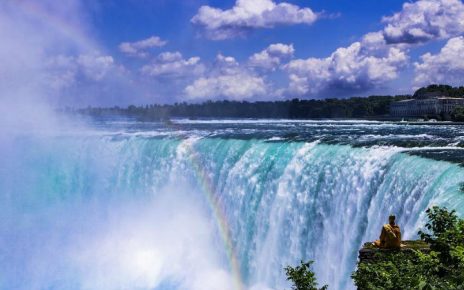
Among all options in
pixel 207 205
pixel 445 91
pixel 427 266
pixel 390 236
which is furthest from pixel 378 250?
pixel 445 91

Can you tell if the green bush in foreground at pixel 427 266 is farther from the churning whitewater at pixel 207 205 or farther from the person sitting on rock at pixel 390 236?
the churning whitewater at pixel 207 205

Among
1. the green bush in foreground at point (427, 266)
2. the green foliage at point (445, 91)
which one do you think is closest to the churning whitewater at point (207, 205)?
the green bush in foreground at point (427, 266)

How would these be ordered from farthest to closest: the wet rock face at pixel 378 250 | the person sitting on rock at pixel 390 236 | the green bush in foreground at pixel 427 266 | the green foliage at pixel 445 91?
the green foliage at pixel 445 91 → the wet rock face at pixel 378 250 → the person sitting on rock at pixel 390 236 → the green bush in foreground at pixel 427 266

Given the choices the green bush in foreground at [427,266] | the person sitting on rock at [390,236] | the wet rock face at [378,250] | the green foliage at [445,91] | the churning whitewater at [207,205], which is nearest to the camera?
the green bush in foreground at [427,266]

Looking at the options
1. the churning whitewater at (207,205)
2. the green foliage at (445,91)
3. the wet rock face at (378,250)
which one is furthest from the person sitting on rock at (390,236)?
the green foliage at (445,91)

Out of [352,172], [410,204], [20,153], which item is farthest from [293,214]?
[20,153]

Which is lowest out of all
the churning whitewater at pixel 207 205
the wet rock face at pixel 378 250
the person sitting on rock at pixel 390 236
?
the churning whitewater at pixel 207 205

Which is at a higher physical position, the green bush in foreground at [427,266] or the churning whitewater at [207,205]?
the green bush in foreground at [427,266]

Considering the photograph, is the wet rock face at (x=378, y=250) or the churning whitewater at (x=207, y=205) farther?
the churning whitewater at (x=207, y=205)
